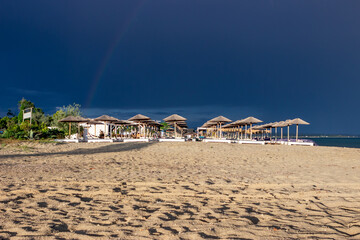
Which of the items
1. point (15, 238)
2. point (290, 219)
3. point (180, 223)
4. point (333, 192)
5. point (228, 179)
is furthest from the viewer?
point (228, 179)

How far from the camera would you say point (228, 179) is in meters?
5.29

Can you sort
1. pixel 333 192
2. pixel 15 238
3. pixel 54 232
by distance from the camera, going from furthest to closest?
pixel 333 192 → pixel 54 232 → pixel 15 238


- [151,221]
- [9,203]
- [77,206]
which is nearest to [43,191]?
[9,203]

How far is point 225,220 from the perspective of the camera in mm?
2783

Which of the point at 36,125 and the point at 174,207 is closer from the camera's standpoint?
the point at 174,207

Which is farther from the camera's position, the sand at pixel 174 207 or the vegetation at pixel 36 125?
the vegetation at pixel 36 125

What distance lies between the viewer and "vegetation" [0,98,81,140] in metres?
17.1

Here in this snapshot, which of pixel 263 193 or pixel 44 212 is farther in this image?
pixel 263 193

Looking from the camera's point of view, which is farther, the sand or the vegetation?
the vegetation

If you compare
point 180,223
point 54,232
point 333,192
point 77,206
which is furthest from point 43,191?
point 333,192

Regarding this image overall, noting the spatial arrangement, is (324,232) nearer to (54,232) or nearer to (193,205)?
(193,205)

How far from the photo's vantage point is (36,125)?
2014cm

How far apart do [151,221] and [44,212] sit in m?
1.29

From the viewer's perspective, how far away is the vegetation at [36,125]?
17141 millimetres
